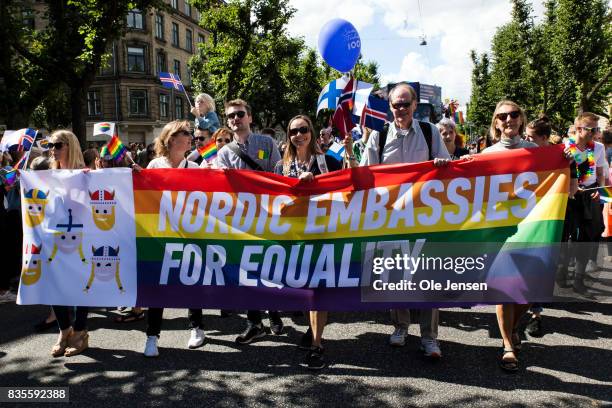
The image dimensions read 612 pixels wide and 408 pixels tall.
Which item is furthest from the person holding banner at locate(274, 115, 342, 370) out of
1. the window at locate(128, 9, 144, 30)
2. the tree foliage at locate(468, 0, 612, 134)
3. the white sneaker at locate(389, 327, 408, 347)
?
the window at locate(128, 9, 144, 30)

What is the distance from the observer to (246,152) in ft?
16.0

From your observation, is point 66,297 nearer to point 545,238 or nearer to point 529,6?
point 545,238

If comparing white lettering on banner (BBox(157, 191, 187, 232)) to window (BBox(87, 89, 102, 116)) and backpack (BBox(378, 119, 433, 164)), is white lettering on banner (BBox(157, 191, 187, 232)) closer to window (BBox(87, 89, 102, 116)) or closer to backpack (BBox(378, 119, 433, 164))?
backpack (BBox(378, 119, 433, 164))

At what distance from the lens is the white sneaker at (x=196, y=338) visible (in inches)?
182

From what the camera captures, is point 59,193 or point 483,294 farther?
point 59,193

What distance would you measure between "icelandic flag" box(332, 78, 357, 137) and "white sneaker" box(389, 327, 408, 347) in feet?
6.24

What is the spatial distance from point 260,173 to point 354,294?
4.37 feet

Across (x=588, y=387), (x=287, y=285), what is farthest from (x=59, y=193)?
(x=588, y=387)

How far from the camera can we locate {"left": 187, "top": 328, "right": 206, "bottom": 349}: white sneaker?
463 cm

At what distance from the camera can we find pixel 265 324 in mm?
5336

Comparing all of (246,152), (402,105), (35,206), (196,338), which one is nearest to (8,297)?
(35,206)

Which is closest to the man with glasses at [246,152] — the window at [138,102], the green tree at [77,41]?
the green tree at [77,41]

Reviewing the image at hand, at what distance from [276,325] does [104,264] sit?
1773 millimetres

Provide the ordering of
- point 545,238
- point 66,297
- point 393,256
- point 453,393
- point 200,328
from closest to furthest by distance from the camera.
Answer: point 453,393 → point 545,238 → point 393,256 → point 66,297 → point 200,328
